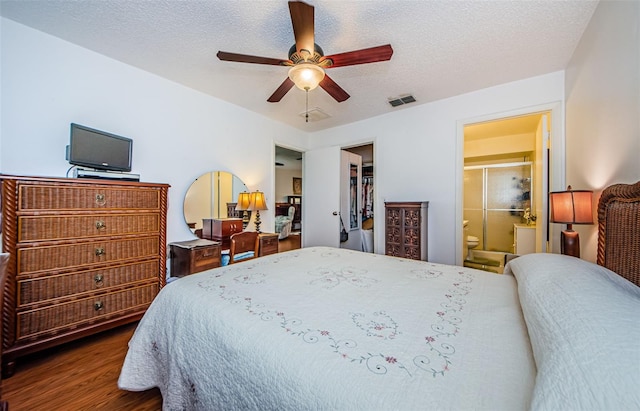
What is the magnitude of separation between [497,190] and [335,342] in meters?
5.31

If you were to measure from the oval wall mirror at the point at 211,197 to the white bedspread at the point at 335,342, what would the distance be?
1.65m

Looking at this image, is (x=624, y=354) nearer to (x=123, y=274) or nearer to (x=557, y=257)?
(x=557, y=257)

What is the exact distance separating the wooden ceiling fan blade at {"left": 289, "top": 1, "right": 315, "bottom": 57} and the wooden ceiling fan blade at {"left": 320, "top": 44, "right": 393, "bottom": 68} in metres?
0.15

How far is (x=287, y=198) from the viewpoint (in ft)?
19.0

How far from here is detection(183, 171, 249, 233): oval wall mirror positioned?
9.36 ft

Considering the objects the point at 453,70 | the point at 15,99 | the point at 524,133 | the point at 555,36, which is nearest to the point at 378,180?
the point at 453,70

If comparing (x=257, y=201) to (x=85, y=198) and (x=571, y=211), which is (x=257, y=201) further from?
(x=571, y=211)

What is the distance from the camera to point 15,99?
1843 mm

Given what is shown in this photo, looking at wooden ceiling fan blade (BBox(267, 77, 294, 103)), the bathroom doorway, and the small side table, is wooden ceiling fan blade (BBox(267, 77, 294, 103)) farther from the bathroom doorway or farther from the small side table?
the bathroom doorway

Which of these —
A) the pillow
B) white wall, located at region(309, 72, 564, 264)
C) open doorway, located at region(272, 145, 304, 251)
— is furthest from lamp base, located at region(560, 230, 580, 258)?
open doorway, located at region(272, 145, 304, 251)

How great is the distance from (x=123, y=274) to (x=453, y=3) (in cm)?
320

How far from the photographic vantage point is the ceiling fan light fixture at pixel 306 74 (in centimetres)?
170

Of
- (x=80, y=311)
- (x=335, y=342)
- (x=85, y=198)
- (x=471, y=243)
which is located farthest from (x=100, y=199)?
(x=471, y=243)

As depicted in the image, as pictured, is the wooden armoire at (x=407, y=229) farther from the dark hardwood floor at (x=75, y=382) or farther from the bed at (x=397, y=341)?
the dark hardwood floor at (x=75, y=382)
